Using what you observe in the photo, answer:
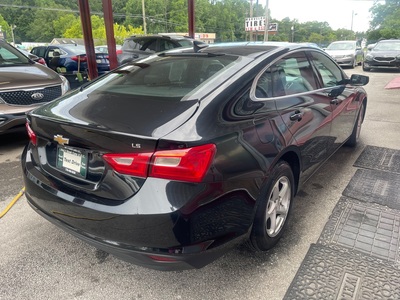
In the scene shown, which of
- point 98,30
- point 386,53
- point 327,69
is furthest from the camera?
point 98,30

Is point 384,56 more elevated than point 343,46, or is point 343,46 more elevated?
point 343,46

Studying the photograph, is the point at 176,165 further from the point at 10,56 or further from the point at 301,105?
the point at 10,56

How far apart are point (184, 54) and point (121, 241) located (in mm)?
1657

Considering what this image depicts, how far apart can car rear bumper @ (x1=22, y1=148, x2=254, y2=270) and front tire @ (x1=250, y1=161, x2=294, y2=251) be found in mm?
197

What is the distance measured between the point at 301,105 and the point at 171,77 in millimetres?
1070

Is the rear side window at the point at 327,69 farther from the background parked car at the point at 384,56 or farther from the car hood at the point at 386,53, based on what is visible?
the car hood at the point at 386,53

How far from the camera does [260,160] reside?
2.03m

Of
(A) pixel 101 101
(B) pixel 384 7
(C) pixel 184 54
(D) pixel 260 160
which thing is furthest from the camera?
(B) pixel 384 7

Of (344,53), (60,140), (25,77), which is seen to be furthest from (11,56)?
(344,53)

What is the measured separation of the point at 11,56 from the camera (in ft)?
18.9

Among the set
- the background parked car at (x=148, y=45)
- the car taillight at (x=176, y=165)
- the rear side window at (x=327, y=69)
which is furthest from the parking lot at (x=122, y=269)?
the background parked car at (x=148, y=45)

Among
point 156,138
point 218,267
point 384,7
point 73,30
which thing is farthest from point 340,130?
point 384,7

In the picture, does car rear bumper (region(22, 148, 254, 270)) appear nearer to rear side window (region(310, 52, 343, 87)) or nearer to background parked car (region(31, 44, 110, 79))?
rear side window (region(310, 52, 343, 87))

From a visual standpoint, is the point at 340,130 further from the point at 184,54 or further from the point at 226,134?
the point at 226,134
